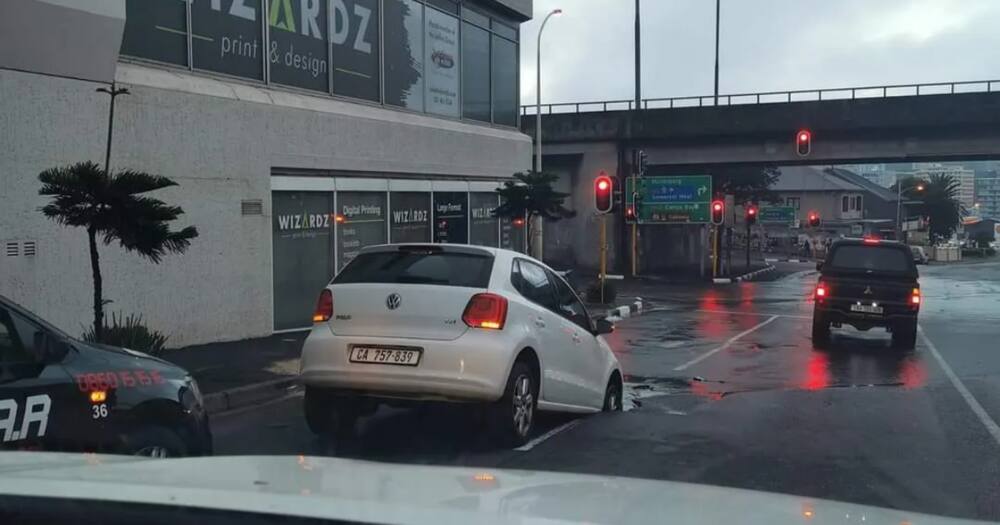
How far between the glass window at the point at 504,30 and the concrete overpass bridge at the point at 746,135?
15984mm

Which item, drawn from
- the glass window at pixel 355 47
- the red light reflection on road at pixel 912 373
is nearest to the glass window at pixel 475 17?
the glass window at pixel 355 47

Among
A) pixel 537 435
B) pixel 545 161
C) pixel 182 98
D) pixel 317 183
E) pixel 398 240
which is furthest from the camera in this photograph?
pixel 545 161

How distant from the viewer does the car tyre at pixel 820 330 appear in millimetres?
16920

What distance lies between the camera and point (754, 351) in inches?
616

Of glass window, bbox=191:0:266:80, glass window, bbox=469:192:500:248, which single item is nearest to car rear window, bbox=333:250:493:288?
glass window, bbox=191:0:266:80

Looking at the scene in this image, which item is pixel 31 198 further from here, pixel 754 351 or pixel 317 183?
pixel 754 351

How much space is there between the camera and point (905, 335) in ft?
53.7

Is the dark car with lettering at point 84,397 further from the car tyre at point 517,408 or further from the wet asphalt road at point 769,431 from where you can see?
the car tyre at point 517,408

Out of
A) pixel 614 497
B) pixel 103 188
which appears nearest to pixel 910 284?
pixel 103 188

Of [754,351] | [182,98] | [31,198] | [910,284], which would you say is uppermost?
[182,98]

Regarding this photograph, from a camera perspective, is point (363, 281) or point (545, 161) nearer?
point (363, 281)

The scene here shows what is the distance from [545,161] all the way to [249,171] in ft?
95.1

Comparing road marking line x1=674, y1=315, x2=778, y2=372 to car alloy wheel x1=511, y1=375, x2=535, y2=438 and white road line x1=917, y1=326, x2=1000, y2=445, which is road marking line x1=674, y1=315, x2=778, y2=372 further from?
car alloy wheel x1=511, y1=375, x2=535, y2=438

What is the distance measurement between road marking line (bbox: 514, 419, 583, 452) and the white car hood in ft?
13.0
